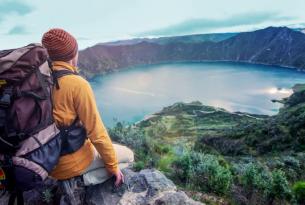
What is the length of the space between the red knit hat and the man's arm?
25cm

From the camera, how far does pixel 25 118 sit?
2076 mm

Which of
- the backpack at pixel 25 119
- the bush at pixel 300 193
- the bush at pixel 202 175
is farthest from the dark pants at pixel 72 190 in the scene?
the bush at pixel 300 193

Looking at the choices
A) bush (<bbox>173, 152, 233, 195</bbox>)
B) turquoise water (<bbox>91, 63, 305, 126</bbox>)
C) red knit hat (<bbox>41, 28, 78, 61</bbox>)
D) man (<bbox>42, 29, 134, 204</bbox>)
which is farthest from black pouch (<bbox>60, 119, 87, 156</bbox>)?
turquoise water (<bbox>91, 63, 305, 126</bbox>)

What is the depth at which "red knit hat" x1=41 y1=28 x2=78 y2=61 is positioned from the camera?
7.86 feet

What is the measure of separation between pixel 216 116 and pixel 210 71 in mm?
67902

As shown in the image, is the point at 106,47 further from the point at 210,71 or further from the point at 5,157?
the point at 5,157

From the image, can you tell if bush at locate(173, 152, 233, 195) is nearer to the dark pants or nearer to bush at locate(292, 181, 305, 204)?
bush at locate(292, 181, 305, 204)

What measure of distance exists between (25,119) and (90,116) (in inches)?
18.3

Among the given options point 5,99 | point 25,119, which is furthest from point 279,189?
point 5,99

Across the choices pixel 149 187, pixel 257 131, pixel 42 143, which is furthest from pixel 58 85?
pixel 257 131

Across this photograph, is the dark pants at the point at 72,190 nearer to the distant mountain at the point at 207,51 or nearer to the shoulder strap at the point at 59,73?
the shoulder strap at the point at 59,73

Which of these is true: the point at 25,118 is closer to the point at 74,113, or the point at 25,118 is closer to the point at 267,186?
the point at 74,113

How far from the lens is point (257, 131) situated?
2666cm

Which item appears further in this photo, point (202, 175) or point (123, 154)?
point (202, 175)
